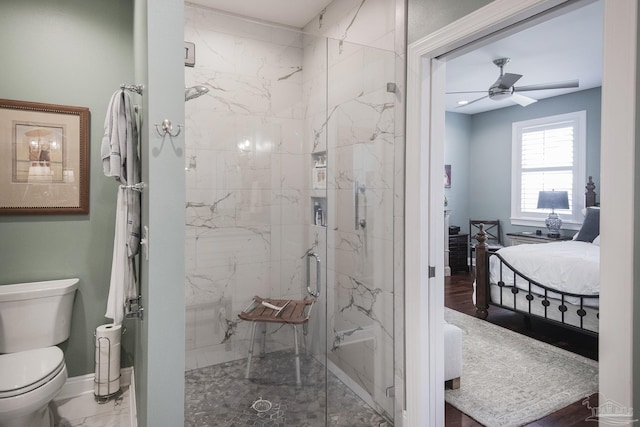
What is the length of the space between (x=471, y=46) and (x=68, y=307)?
9.27 ft

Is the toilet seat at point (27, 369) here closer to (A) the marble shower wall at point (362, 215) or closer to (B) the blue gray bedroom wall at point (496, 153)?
(A) the marble shower wall at point (362, 215)

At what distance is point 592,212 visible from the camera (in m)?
4.15

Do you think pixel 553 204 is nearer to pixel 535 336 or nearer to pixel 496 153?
pixel 496 153

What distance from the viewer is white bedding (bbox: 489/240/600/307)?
3.12m

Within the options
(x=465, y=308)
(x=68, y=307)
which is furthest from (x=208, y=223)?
(x=465, y=308)

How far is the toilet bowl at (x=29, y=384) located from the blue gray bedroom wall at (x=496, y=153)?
19.7 feet

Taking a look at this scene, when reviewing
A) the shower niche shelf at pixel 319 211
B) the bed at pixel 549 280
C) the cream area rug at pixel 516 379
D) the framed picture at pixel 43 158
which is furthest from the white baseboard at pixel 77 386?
the bed at pixel 549 280

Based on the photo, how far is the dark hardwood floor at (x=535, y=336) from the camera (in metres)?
2.28

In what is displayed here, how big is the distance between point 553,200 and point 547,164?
63 cm

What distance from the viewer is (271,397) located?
200cm

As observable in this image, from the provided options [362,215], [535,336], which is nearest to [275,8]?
[362,215]

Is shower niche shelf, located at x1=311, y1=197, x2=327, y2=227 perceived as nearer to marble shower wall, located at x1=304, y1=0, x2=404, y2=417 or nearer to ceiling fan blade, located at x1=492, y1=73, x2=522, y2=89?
marble shower wall, located at x1=304, y1=0, x2=404, y2=417

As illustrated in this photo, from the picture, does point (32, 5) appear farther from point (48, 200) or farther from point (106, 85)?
point (48, 200)

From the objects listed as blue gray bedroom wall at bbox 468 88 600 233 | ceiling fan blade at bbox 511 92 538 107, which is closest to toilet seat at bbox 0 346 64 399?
ceiling fan blade at bbox 511 92 538 107
